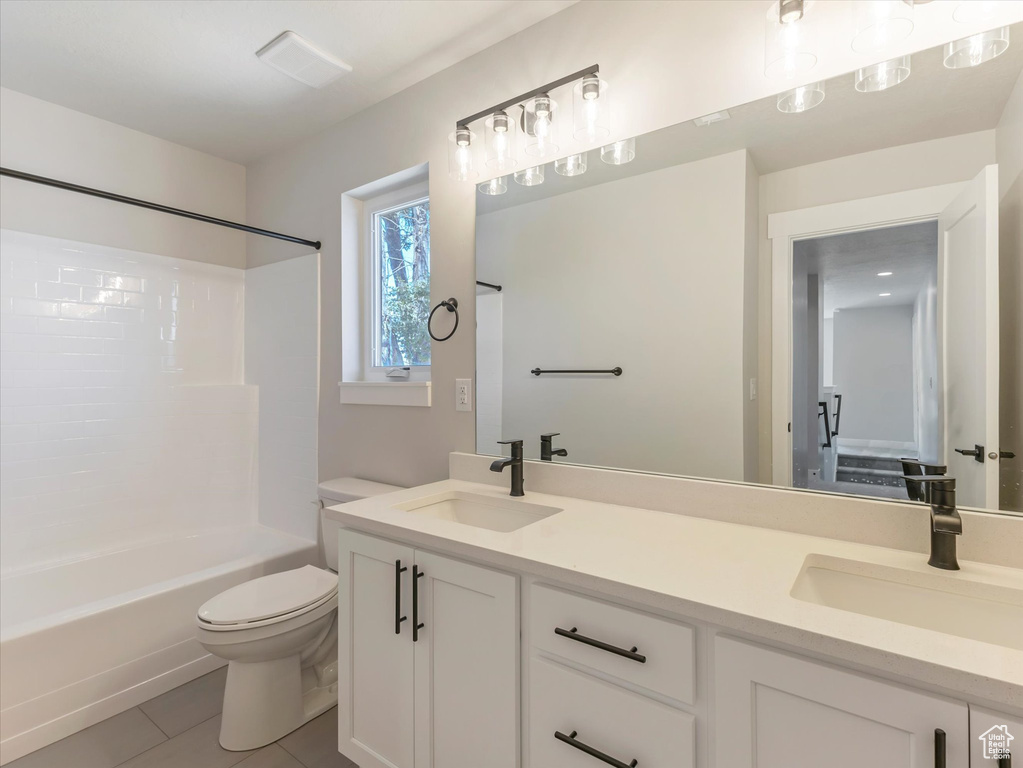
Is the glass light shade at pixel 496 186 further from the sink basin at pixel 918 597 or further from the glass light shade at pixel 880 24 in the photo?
the sink basin at pixel 918 597

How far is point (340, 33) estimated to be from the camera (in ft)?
5.89

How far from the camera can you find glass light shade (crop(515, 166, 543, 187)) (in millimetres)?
1738

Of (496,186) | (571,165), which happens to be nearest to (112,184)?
(496,186)

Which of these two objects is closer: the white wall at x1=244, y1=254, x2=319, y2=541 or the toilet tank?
the toilet tank

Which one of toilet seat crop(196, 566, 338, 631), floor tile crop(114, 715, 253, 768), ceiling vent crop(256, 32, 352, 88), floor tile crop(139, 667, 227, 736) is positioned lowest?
floor tile crop(139, 667, 227, 736)

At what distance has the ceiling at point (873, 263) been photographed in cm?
111

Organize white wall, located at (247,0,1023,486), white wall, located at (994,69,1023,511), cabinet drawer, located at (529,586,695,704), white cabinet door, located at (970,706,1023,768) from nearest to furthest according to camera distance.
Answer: white cabinet door, located at (970,706,1023,768) < cabinet drawer, located at (529,586,695,704) < white wall, located at (994,69,1023,511) < white wall, located at (247,0,1023,486)

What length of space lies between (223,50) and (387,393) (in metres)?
1.44

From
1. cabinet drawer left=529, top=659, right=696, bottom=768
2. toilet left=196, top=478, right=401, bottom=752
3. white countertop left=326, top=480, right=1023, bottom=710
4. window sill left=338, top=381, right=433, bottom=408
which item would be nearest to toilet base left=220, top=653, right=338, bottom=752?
toilet left=196, top=478, right=401, bottom=752

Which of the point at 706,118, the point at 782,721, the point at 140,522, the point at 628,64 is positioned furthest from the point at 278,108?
the point at 782,721

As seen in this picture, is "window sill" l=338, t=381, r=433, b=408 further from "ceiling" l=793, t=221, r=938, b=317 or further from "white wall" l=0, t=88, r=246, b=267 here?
"ceiling" l=793, t=221, r=938, b=317

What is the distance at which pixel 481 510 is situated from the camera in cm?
165

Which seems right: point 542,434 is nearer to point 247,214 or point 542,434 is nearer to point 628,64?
point 628,64

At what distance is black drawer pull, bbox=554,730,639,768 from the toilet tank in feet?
4.20
